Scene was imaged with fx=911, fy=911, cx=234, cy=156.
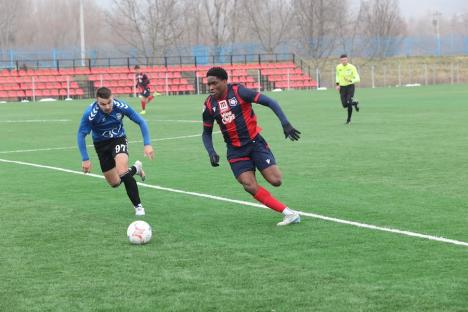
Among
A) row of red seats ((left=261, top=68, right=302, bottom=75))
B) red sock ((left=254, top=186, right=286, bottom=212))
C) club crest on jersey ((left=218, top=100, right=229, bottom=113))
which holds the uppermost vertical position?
row of red seats ((left=261, top=68, right=302, bottom=75))

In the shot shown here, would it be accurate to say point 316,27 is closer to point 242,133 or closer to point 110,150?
point 110,150

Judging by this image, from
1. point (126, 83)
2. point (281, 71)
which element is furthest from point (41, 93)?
point (281, 71)

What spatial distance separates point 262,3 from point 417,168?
7696 cm

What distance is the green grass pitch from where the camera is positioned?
6.96 meters

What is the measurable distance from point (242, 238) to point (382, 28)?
77.6m

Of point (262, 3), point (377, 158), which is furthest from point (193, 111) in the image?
point (262, 3)

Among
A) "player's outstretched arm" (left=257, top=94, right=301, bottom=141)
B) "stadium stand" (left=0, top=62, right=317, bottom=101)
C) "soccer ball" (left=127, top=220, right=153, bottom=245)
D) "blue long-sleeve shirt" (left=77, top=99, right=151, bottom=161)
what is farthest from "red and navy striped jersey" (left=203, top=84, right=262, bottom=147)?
"stadium stand" (left=0, top=62, right=317, bottom=101)

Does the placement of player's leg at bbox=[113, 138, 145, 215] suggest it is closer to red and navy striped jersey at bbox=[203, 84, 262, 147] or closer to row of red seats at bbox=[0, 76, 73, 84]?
red and navy striped jersey at bbox=[203, 84, 262, 147]

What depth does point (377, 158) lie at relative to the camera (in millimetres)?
16750

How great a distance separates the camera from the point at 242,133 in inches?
409

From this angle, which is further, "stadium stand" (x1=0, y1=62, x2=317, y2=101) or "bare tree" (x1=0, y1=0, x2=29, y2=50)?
"bare tree" (x1=0, y1=0, x2=29, y2=50)

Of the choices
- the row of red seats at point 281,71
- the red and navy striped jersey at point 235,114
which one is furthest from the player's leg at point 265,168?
the row of red seats at point 281,71

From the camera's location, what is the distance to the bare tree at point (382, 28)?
83500mm

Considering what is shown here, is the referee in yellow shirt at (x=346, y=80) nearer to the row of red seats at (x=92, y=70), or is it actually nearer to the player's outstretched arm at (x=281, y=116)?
the player's outstretched arm at (x=281, y=116)
